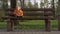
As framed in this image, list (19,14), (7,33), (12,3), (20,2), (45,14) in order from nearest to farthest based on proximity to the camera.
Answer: (7,33)
(19,14)
(45,14)
(12,3)
(20,2)

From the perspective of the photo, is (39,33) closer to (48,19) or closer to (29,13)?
(48,19)

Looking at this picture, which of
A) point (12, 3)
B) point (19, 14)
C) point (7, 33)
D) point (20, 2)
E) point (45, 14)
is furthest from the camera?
point (20, 2)

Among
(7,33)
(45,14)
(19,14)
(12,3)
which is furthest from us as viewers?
(12,3)

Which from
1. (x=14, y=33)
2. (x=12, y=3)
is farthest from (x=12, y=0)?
(x=14, y=33)

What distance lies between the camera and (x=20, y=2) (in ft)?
45.0

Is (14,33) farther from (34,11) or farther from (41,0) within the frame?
(41,0)

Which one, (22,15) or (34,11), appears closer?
(22,15)

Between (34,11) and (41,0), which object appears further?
(41,0)

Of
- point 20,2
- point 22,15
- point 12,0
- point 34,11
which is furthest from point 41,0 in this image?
point 22,15

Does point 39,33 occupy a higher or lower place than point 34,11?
lower

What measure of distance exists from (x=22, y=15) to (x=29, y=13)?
55cm

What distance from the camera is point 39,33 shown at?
24.2 ft

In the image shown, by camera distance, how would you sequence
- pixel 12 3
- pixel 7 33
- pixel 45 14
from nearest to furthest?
pixel 7 33 < pixel 45 14 < pixel 12 3

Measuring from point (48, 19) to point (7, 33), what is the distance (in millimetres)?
1455
